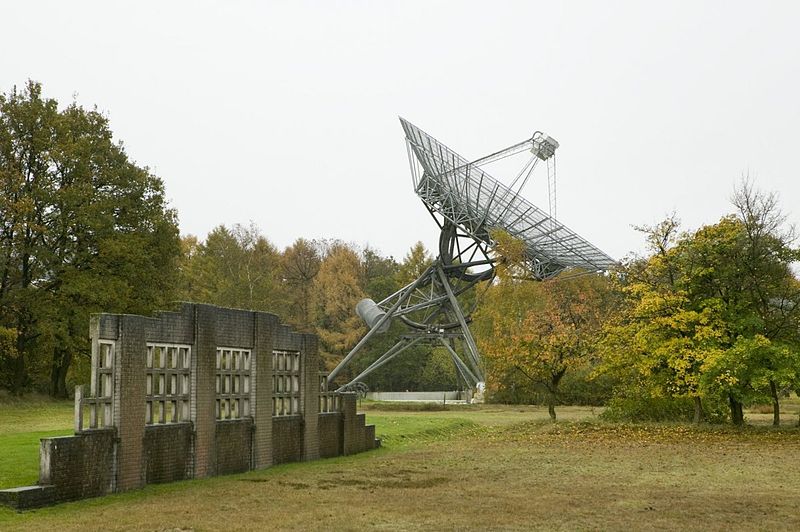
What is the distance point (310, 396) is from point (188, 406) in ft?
16.0

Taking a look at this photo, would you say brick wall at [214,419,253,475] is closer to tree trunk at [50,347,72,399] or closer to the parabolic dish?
the parabolic dish

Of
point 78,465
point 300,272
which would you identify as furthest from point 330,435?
point 300,272

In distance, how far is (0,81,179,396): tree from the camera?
136 ft

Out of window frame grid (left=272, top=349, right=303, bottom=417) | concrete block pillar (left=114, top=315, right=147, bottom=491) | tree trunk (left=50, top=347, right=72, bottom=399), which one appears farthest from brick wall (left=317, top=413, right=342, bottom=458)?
tree trunk (left=50, top=347, right=72, bottom=399)

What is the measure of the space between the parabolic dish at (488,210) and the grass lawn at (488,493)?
18.6m

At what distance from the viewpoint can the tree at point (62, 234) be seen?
4159cm

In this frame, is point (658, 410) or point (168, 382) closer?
point (168, 382)

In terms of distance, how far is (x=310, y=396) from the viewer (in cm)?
2134

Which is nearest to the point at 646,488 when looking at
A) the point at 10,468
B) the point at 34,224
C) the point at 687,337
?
the point at 10,468

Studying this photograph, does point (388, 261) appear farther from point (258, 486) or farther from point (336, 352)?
point (258, 486)

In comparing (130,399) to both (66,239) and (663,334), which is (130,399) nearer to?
(663,334)

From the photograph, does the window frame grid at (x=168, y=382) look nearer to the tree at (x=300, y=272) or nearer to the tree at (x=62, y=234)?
the tree at (x=62, y=234)

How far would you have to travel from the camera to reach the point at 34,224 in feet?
136

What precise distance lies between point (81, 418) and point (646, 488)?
994cm
